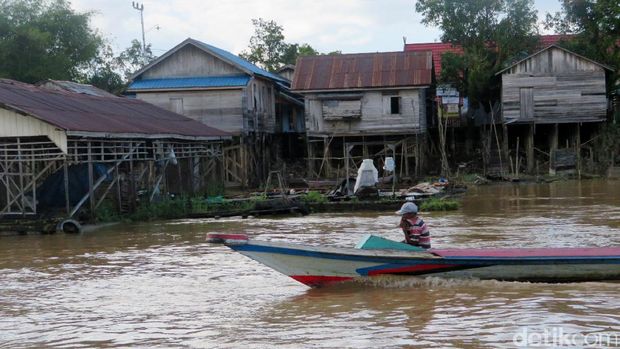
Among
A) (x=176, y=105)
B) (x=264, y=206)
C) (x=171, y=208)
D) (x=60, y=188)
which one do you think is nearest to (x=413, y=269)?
(x=264, y=206)

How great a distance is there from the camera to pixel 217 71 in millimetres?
31766

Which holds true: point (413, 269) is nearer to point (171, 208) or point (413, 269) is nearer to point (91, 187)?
point (91, 187)

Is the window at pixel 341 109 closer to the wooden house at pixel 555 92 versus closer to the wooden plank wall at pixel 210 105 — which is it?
the wooden plank wall at pixel 210 105

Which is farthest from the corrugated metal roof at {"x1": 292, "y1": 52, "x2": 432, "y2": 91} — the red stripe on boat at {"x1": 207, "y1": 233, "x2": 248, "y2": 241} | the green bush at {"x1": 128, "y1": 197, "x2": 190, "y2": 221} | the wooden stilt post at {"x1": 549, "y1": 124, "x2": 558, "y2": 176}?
the red stripe on boat at {"x1": 207, "y1": 233, "x2": 248, "y2": 241}

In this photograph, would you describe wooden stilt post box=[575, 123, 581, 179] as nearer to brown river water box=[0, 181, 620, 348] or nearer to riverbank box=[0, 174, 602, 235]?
riverbank box=[0, 174, 602, 235]

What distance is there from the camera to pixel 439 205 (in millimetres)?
20625

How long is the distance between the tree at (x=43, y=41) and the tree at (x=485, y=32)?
17.7 m

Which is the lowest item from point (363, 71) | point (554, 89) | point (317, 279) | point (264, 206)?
point (317, 279)

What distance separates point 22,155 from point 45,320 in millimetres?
9882

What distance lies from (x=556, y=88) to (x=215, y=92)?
1413 centimetres

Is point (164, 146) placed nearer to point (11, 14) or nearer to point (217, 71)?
point (217, 71)

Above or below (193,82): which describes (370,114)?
below

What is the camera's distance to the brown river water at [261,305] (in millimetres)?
7617

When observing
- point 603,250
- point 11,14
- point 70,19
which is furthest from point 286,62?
point 603,250
